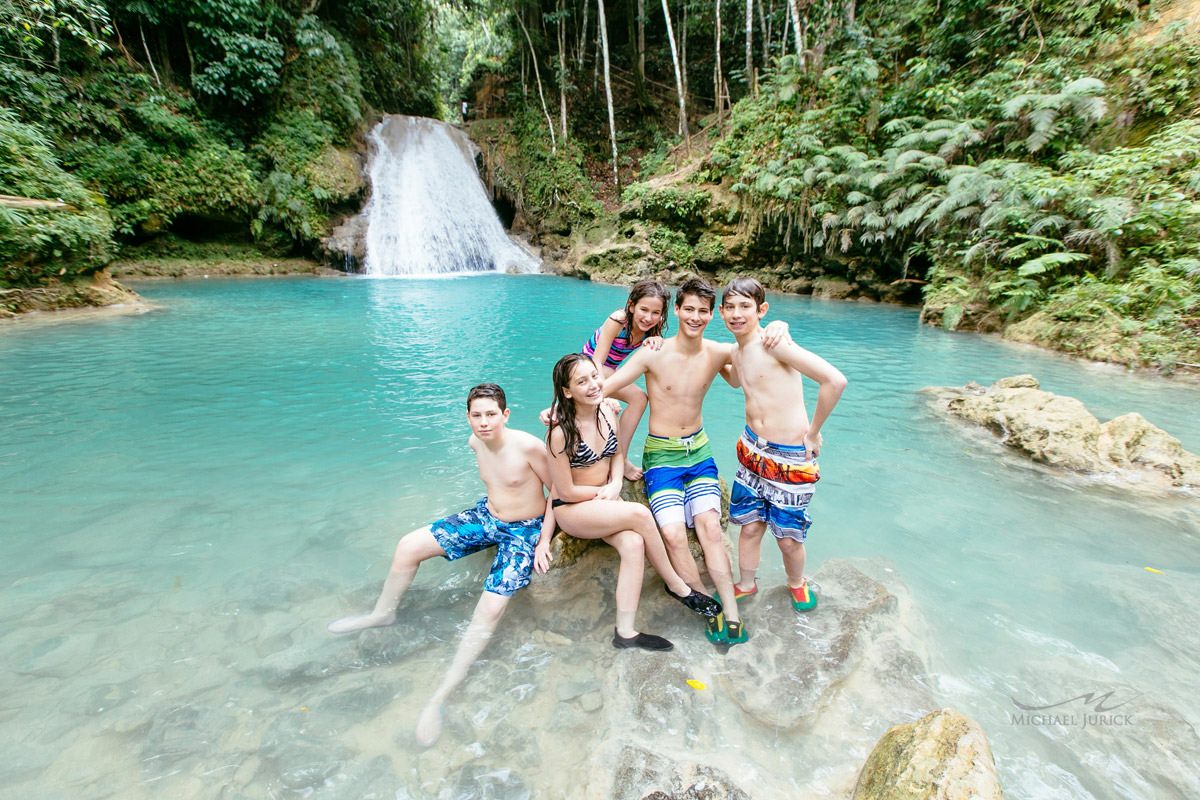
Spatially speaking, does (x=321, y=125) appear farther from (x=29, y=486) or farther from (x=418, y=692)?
(x=418, y=692)

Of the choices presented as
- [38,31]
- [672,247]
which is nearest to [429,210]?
[672,247]

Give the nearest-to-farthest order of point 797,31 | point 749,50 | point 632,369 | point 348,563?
point 632,369
point 348,563
point 797,31
point 749,50

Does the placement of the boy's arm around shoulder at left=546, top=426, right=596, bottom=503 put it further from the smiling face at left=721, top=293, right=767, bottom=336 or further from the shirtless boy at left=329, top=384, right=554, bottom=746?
the smiling face at left=721, top=293, right=767, bottom=336

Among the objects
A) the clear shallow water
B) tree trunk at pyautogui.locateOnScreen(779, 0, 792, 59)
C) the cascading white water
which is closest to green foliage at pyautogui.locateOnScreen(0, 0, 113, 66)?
the cascading white water

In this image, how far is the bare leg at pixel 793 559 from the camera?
267 cm

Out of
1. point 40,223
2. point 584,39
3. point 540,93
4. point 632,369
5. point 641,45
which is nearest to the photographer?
point 632,369

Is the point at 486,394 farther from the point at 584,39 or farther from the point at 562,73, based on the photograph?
the point at 584,39

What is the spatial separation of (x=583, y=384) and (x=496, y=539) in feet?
3.09

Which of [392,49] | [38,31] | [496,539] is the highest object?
[392,49]

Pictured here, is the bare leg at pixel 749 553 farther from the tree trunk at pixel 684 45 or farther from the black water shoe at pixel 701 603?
the tree trunk at pixel 684 45

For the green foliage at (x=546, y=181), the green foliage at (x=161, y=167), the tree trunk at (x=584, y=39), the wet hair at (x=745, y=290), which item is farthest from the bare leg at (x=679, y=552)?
the tree trunk at (x=584, y=39)

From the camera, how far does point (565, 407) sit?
2529 millimetres

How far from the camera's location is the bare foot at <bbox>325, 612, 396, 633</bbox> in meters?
2.67

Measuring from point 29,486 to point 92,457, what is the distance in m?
0.51
